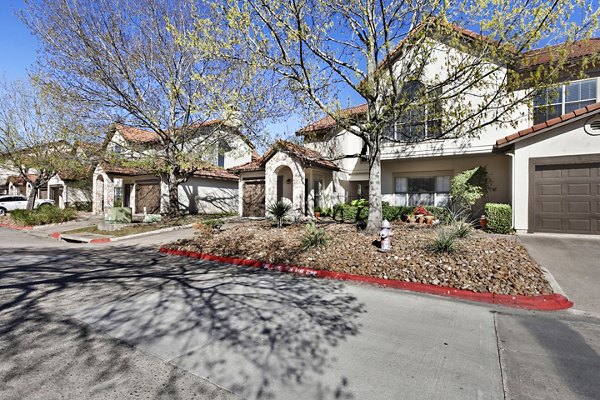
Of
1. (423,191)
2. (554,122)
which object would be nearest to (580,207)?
(554,122)

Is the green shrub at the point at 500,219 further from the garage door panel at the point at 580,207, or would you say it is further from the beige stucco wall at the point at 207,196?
the beige stucco wall at the point at 207,196

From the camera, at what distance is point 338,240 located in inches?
355

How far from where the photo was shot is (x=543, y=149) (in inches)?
434

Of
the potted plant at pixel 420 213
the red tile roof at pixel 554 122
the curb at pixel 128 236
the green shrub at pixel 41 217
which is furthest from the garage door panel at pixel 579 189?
the green shrub at pixel 41 217

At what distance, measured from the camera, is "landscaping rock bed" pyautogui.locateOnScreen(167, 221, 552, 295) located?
19.0ft

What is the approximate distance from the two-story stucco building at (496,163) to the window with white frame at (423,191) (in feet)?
0.16

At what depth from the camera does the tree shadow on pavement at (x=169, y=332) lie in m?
2.85

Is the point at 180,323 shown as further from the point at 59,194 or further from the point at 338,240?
the point at 59,194

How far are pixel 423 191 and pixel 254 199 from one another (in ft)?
32.7

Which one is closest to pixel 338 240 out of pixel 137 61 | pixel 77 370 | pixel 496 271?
pixel 496 271

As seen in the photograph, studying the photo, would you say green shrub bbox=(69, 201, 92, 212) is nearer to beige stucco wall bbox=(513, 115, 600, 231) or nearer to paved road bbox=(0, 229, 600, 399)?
paved road bbox=(0, 229, 600, 399)

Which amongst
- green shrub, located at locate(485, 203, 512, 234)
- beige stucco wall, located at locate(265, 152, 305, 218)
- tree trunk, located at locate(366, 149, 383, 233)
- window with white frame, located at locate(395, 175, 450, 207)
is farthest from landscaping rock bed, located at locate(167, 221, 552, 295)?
window with white frame, located at locate(395, 175, 450, 207)

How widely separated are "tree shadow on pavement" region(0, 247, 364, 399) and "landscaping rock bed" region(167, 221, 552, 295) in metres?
1.08

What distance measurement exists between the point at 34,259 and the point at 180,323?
23.3 feet
